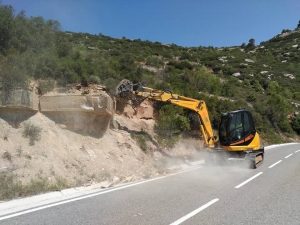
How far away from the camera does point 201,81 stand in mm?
34594

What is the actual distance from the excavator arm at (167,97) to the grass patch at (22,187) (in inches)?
235

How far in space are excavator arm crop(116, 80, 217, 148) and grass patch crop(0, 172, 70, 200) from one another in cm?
597

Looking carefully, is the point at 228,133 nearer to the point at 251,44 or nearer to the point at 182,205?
the point at 182,205

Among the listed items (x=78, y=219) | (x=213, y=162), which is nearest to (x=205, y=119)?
(x=213, y=162)

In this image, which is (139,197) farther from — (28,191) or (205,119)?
(205,119)

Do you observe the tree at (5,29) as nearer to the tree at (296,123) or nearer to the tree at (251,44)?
the tree at (296,123)

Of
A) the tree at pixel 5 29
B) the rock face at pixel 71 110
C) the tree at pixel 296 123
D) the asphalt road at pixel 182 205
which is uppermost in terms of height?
the tree at pixel 5 29

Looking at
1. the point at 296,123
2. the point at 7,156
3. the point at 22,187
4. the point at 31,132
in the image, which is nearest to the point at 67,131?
the point at 31,132

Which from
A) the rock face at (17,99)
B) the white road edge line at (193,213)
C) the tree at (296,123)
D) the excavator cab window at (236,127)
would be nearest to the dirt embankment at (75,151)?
the rock face at (17,99)

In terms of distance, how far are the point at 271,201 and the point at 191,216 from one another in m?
2.72

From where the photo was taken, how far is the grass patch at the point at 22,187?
24.2ft

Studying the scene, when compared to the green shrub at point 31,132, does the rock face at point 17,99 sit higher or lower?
higher

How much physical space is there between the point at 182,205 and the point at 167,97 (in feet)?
26.4

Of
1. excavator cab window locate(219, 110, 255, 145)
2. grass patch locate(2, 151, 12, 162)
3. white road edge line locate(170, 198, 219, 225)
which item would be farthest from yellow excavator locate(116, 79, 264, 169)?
white road edge line locate(170, 198, 219, 225)
